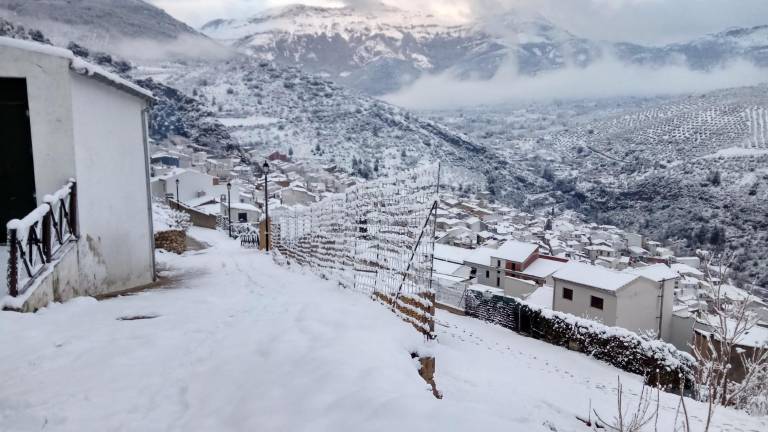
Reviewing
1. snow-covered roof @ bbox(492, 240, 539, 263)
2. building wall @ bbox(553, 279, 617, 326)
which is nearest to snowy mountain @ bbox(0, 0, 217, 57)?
snow-covered roof @ bbox(492, 240, 539, 263)

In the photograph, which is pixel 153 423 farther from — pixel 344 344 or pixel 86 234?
pixel 86 234

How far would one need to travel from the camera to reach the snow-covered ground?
111 inches

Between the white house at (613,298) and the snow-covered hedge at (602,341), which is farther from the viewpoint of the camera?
the white house at (613,298)

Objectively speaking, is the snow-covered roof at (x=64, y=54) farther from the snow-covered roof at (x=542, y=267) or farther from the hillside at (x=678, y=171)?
the hillside at (x=678, y=171)

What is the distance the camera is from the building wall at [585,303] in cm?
2189

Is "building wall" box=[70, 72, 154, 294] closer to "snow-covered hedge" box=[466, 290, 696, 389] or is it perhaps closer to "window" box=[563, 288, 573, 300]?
"snow-covered hedge" box=[466, 290, 696, 389]

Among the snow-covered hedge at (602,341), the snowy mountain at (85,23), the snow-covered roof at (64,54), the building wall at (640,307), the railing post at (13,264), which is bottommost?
the building wall at (640,307)

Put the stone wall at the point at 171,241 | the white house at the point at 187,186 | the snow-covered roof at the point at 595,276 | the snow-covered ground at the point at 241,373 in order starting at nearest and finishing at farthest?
1. the snow-covered ground at the point at 241,373
2. the stone wall at the point at 171,241
3. the snow-covered roof at the point at 595,276
4. the white house at the point at 187,186

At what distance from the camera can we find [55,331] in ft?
14.3

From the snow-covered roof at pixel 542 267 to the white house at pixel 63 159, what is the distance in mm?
29467

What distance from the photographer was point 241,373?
3555mm

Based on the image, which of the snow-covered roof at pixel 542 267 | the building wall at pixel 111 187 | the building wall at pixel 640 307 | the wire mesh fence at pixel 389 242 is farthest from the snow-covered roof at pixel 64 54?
the snow-covered roof at pixel 542 267

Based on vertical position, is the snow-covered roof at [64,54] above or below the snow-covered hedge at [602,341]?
above

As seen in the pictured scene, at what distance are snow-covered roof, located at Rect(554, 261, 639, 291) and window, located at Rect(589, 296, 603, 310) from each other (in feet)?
2.36
